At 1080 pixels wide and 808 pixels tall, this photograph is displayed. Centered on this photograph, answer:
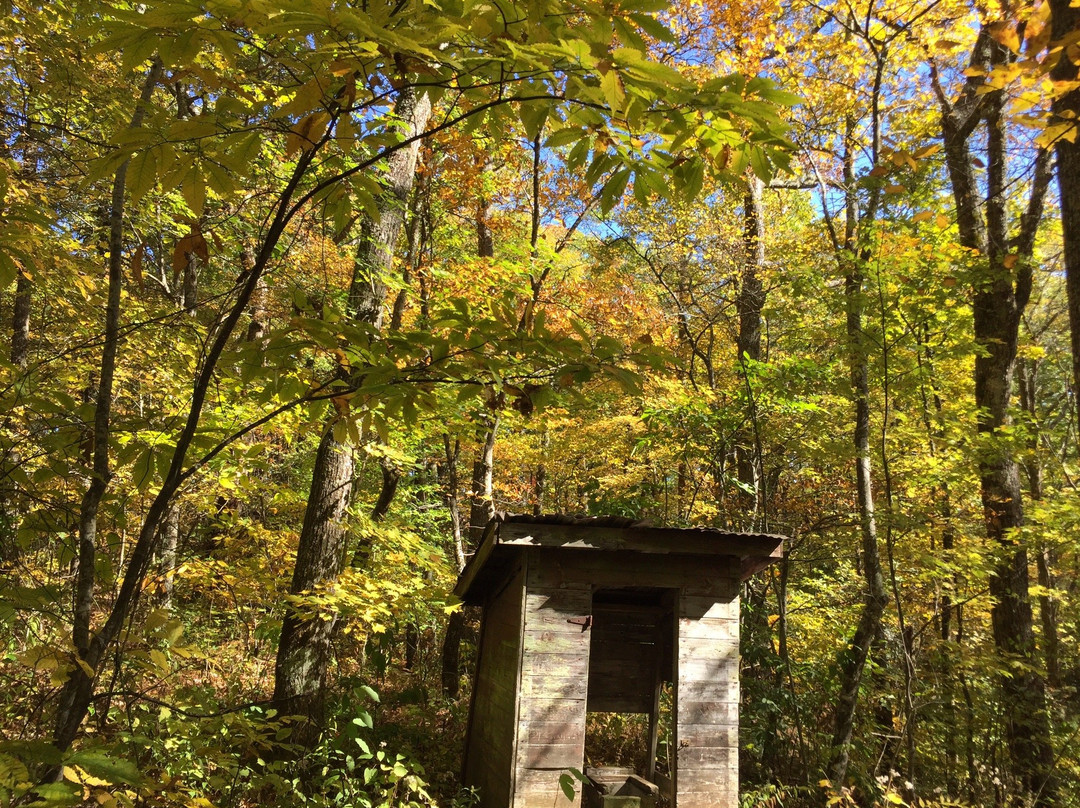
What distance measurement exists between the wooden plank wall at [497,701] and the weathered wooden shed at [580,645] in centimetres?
1

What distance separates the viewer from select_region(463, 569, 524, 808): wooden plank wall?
16.5ft

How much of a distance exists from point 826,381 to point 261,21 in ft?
23.8

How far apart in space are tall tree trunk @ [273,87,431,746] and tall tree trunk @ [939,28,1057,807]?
20.0ft

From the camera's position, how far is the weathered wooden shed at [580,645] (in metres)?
4.96

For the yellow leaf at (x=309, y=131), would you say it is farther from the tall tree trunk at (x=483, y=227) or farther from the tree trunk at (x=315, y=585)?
the tall tree trunk at (x=483, y=227)

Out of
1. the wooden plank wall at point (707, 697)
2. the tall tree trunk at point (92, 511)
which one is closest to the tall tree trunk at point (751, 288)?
the wooden plank wall at point (707, 697)

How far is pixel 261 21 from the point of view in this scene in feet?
4.11

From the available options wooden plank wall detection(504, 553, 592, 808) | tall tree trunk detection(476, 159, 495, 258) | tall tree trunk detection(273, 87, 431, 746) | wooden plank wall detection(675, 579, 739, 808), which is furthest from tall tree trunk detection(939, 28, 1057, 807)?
tall tree trunk detection(476, 159, 495, 258)

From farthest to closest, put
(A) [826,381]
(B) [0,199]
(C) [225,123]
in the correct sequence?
(A) [826,381]
(B) [0,199]
(C) [225,123]

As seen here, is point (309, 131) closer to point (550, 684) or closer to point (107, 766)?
point (107, 766)

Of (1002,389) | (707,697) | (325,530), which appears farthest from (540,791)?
(1002,389)

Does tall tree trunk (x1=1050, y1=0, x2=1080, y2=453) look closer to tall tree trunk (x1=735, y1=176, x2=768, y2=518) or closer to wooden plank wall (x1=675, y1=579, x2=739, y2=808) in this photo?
wooden plank wall (x1=675, y1=579, x2=739, y2=808)

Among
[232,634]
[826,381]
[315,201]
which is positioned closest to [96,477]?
[315,201]

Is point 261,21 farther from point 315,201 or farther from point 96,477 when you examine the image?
point 96,477
